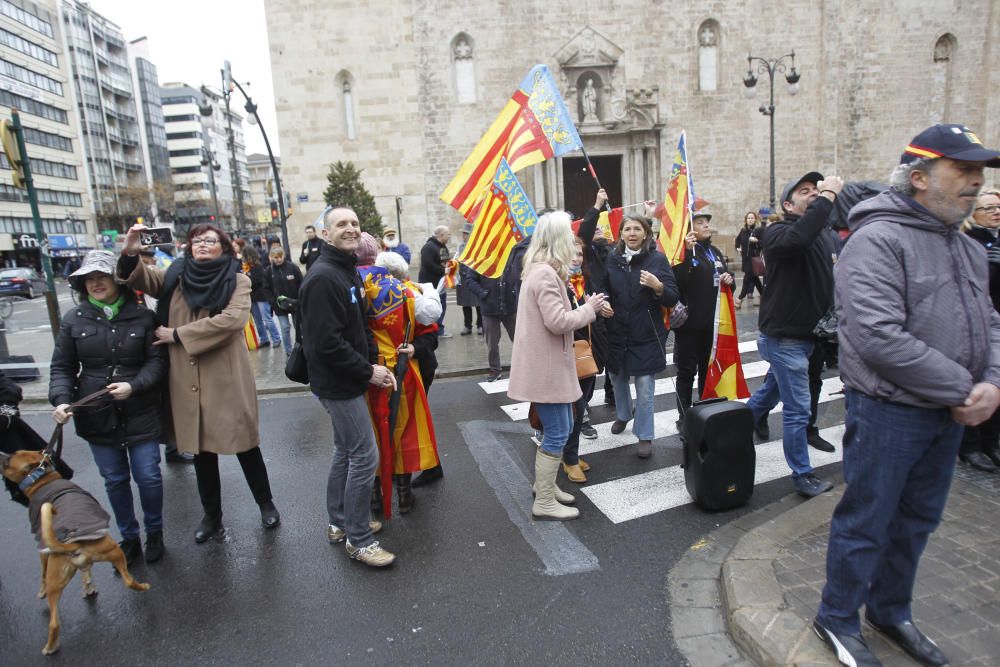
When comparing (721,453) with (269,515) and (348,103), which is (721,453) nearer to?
(269,515)

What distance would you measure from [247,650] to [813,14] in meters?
27.5

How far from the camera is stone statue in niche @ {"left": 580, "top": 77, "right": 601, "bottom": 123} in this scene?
2380 centimetres

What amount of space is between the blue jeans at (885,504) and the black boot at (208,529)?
145 inches

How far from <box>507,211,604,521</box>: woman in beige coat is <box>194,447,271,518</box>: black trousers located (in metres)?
1.83

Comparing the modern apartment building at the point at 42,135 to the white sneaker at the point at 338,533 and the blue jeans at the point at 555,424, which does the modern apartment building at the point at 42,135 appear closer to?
the white sneaker at the point at 338,533

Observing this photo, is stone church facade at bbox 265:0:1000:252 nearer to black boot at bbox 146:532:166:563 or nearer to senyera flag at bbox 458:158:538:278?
senyera flag at bbox 458:158:538:278

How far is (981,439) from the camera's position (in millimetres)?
4812

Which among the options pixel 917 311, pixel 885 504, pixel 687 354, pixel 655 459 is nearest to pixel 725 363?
pixel 687 354

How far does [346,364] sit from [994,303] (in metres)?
4.72

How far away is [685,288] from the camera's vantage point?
5828 millimetres

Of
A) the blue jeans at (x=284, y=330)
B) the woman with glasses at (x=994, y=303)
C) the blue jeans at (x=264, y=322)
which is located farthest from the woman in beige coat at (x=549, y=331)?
the blue jeans at (x=264, y=322)

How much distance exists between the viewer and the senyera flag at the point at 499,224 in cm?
645

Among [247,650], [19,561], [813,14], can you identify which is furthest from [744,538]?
[813,14]

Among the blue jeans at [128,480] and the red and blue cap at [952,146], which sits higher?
the red and blue cap at [952,146]
